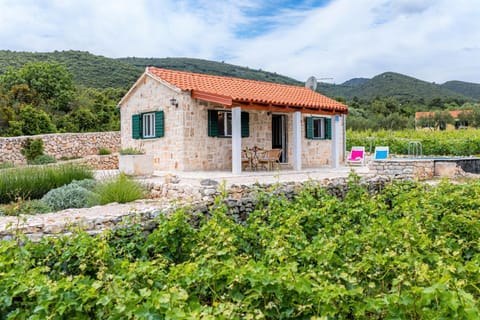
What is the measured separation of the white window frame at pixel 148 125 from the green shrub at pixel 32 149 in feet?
19.6

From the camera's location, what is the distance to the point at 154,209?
6.59 metres

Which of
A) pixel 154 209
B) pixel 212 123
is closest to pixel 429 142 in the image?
pixel 212 123

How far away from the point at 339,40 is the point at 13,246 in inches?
987

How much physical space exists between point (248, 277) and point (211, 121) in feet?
35.2

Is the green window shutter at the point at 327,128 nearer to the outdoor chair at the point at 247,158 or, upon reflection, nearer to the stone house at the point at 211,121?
the stone house at the point at 211,121

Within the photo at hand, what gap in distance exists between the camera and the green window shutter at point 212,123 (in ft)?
44.5

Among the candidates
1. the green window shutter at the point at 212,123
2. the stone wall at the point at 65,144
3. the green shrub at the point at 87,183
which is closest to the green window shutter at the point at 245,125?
the green window shutter at the point at 212,123

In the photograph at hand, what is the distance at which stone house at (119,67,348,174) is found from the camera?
13.0 metres

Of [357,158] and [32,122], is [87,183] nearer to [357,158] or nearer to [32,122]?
[357,158]

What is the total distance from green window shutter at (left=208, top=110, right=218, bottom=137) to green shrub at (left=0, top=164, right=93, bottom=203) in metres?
4.69

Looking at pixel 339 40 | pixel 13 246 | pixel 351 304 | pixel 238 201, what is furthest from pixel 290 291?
pixel 339 40

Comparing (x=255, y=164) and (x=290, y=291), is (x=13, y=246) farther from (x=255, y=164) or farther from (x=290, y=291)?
(x=255, y=164)

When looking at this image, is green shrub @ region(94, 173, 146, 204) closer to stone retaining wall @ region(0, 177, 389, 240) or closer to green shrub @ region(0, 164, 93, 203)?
stone retaining wall @ region(0, 177, 389, 240)

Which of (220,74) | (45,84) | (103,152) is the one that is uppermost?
(220,74)
